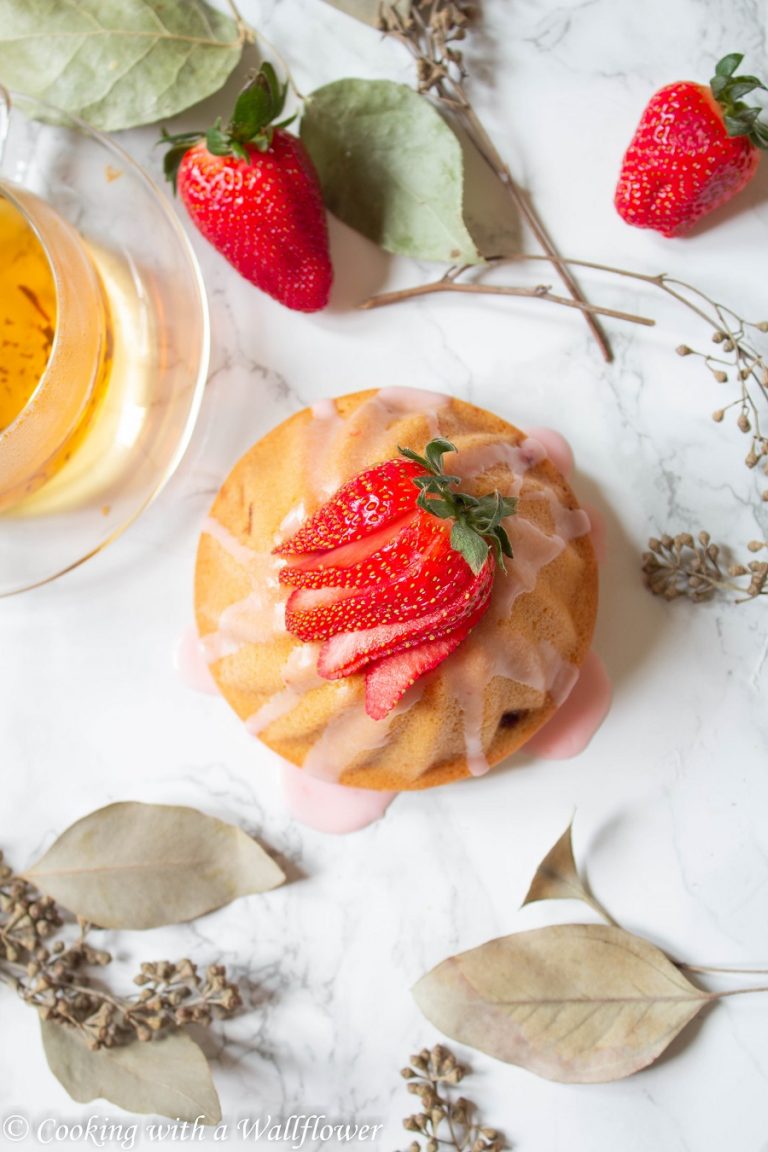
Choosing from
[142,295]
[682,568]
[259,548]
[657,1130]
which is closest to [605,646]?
[682,568]

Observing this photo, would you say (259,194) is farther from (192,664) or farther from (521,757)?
(521,757)

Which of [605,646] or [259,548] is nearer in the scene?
[259,548]

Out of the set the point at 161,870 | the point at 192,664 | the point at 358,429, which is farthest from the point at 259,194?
the point at 161,870

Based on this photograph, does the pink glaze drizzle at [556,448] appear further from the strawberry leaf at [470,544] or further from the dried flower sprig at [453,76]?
the strawberry leaf at [470,544]

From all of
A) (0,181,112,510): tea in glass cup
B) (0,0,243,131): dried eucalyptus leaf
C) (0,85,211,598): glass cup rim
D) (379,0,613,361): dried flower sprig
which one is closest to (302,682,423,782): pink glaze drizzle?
(0,85,211,598): glass cup rim

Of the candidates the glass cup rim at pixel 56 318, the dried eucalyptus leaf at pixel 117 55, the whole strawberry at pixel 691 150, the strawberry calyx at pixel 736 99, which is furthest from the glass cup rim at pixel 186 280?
the strawberry calyx at pixel 736 99

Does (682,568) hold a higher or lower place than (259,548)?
higher

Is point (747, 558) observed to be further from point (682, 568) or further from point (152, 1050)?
point (152, 1050)
